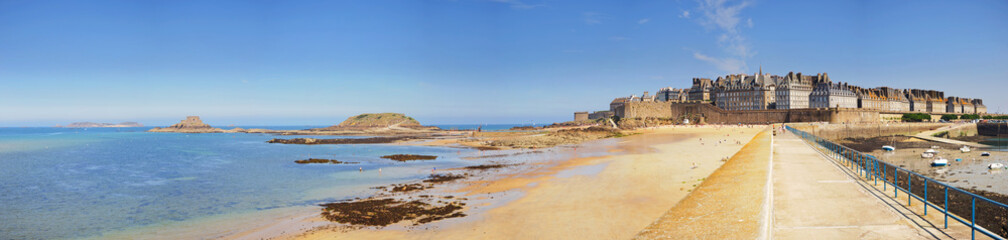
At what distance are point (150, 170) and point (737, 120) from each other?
82.8 m

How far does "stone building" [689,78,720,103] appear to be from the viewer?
11256 cm

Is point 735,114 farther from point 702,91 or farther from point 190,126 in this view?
point 190,126

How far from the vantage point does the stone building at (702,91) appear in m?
113

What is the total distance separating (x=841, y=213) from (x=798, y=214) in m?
→ 0.77

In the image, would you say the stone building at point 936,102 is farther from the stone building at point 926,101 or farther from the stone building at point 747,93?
the stone building at point 747,93

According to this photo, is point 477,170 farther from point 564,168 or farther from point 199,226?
point 199,226

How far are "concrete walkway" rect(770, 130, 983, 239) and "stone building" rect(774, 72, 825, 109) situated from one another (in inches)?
3639

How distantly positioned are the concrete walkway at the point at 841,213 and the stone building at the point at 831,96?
3667 inches

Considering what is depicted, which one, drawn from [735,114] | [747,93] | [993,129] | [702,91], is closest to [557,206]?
[993,129]

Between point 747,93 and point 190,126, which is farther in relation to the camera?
point 190,126

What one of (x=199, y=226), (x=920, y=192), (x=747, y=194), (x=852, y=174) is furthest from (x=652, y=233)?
(x=920, y=192)

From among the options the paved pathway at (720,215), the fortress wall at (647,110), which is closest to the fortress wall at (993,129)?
the fortress wall at (647,110)

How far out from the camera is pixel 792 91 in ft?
310

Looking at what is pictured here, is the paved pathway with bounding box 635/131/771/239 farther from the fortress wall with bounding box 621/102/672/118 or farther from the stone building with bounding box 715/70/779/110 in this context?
the stone building with bounding box 715/70/779/110
